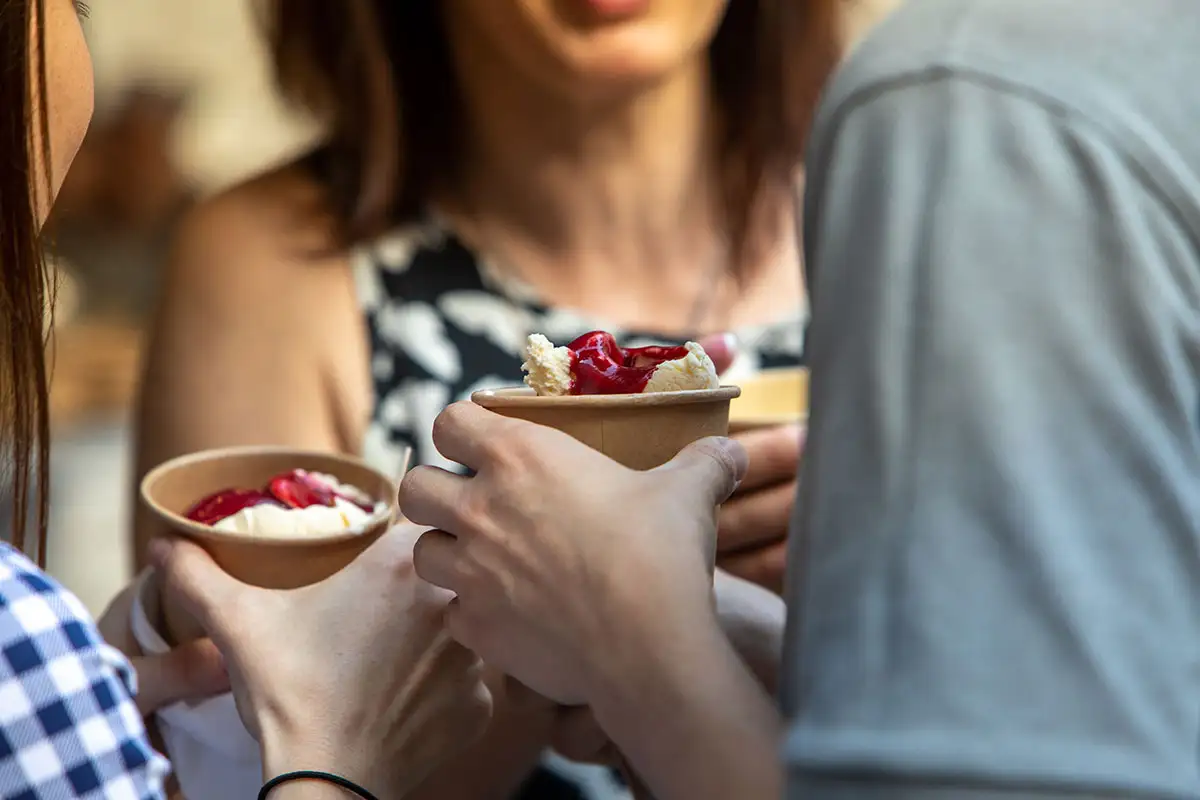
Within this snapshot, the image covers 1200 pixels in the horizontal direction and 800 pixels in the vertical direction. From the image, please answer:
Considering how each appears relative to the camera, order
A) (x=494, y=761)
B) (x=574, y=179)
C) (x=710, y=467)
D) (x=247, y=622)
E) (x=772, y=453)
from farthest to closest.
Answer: (x=574, y=179)
(x=494, y=761)
(x=772, y=453)
(x=247, y=622)
(x=710, y=467)

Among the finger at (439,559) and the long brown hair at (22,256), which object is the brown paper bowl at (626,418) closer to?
the finger at (439,559)

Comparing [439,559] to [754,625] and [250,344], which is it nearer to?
[754,625]

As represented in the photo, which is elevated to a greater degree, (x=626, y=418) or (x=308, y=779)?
(x=626, y=418)

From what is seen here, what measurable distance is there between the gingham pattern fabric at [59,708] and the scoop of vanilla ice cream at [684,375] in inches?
13.6

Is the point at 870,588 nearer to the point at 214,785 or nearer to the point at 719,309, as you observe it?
the point at 214,785

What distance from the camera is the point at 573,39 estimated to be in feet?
4.13

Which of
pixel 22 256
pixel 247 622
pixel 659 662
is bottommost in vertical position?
pixel 247 622

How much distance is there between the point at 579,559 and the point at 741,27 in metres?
1.21

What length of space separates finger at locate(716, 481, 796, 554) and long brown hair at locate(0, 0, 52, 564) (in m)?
0.50

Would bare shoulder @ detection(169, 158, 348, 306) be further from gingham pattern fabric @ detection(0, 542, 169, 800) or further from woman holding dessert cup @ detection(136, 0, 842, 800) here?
gingham pattern fabric @ detection(0, 542, 169, 800)

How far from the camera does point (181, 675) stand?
85cm

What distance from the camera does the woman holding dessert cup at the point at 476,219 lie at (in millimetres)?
1335

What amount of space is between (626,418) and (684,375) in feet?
0.19

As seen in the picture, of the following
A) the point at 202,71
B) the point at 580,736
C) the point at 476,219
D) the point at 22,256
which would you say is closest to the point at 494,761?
the point at 580,736
